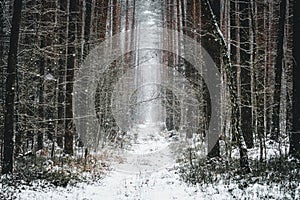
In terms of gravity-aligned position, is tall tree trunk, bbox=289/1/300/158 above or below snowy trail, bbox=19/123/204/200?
above

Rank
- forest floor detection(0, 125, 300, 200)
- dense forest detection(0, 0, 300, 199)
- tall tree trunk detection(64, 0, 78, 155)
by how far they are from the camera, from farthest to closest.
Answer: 1. tall tree trunk detection(64, 0, 78, 155)
2. dense forest detection(0, 0, 300, 199)
3. forest floor detection(0, 125, 300, 200)

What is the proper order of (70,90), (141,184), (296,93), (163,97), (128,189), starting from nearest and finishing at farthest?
(128,189)
(296,93)
(141,184)
(163,97)
(70,90)

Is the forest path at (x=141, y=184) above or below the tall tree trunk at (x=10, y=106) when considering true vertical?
below

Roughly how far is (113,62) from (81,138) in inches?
205

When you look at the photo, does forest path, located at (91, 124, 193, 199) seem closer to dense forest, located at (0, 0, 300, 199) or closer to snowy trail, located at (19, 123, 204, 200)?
snowy trail, located at (19, 123, 204, 200)

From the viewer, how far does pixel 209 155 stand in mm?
13703

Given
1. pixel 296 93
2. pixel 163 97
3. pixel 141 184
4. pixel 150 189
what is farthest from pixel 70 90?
pixel 296 93

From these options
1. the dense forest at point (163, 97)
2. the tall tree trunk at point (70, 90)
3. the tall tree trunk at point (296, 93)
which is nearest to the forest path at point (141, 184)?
the dense forest at point (163, 97)

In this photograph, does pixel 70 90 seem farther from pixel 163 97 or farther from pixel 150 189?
pixel 150 189

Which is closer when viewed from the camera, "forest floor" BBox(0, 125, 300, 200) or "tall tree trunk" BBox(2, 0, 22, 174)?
"forest floor" BBox(0, 125, 300, 200)

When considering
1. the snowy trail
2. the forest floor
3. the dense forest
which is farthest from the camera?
the dense forest

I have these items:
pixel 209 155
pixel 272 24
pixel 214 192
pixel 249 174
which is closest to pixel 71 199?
pixel 214 192

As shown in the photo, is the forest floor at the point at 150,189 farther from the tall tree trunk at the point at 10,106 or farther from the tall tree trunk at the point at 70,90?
the tall tree trunk at the point at 70,90

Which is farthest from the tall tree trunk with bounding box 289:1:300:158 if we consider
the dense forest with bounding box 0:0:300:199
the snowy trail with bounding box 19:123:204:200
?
the snowy trail with bounding box 19:123:204:200
